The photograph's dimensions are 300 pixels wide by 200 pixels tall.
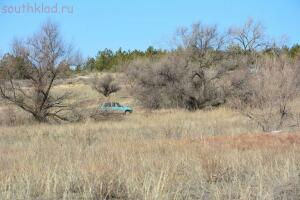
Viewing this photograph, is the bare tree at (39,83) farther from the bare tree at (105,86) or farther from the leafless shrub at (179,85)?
the bare tree at (105,86)

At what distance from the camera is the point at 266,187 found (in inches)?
273

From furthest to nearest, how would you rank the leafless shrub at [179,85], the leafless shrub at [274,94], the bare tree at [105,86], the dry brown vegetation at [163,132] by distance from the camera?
1. the bare tree at [105,86]
2. the leafless shrub at [179,85]
3. the leafless shrub at [274,94]
4. the dry brown vegetation at [163,132]

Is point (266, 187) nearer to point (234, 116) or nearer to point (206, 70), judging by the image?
point (234, 116)

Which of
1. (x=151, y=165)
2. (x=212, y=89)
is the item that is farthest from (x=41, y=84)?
(x=151, y=165)

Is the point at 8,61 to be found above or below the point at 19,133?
above

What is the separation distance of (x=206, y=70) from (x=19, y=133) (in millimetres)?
23756

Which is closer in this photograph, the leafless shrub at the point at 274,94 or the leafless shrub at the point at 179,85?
the leafless shrub at the point at 274,94

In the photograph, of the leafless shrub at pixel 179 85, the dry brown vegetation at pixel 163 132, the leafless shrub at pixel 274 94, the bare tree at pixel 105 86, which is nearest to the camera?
the dry brown vegetation at pixel 163 132

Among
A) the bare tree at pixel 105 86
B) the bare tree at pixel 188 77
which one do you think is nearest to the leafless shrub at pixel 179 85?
the bare tree at pixel 188 77

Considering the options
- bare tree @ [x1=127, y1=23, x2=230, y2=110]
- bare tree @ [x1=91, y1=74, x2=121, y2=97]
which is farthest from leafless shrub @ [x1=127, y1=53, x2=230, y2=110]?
bare tree @ [x1=91, y1=74, x2=121, y2=97]

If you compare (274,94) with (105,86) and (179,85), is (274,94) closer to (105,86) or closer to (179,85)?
(179,85)

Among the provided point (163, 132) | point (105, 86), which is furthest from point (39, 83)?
point (105, 86)

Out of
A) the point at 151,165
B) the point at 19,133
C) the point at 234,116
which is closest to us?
the point at 151,165

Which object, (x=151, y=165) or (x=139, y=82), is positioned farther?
(x=139, y=82)
